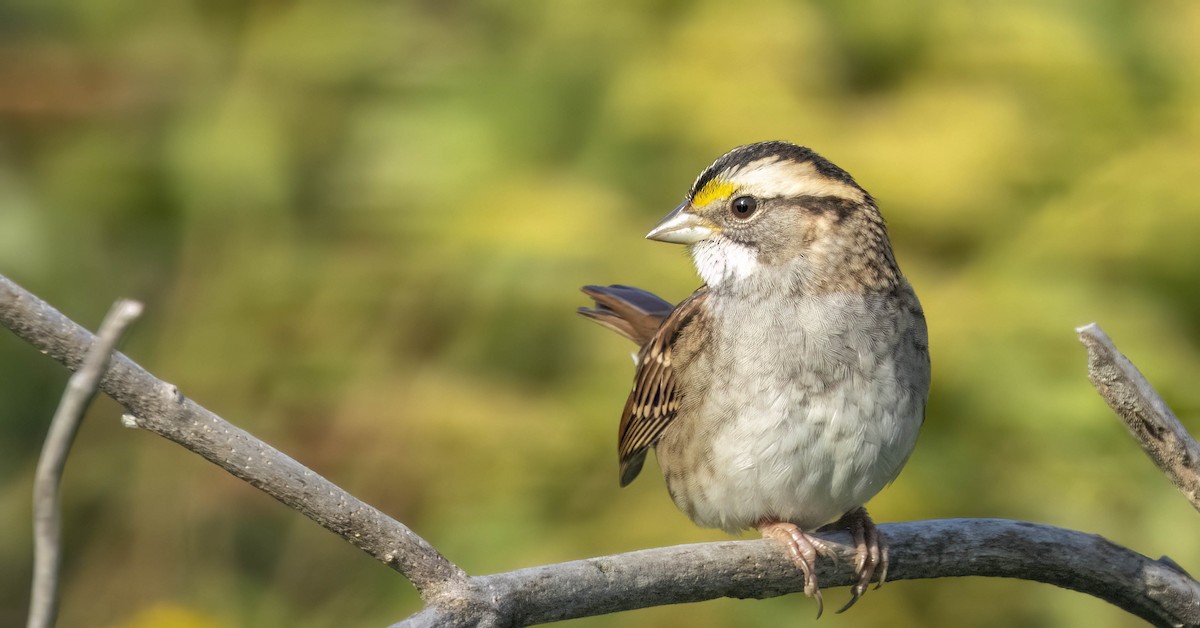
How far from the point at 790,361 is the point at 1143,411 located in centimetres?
60

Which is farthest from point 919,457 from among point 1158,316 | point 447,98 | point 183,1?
point 183,1

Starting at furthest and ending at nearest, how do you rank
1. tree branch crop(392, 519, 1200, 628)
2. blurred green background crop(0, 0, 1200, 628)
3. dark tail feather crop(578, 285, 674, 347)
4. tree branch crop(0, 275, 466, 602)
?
blurred green background crop(0, 0, 1200, 628) → dark tail feather crop(578, 285, 674, 347) → tree branch crop(392, 519, 1200, 628) → tree branch crop(0, 275, 466, 602)

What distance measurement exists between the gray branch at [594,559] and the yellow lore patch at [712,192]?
0.67 m

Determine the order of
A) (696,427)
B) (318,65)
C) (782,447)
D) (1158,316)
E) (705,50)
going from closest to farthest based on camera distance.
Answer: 1. (782,447)
2. (696,427)
3. (1158,316)
4. (705,50)
5. (318,65)

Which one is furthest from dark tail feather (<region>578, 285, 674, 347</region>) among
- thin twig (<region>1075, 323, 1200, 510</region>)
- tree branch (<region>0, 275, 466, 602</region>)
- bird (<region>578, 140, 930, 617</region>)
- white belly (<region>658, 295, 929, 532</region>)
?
tree branch (<region>0, 275, 466, 602</region>)

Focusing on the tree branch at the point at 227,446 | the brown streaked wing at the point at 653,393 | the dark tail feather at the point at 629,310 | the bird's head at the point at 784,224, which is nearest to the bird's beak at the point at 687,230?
the bird's head at the point at 784,224

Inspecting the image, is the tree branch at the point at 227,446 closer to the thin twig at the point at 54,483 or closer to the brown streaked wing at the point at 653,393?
the thin twig at the point at 54,483

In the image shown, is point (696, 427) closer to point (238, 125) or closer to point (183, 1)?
point (238, 125)

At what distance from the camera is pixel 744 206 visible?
260cm

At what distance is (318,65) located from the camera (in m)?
4.21

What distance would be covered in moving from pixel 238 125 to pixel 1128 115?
252 centimetres

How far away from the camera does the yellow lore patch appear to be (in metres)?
2.60

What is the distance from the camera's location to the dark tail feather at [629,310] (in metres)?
3.15

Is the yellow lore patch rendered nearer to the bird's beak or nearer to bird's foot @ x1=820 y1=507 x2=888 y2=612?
the bird's beak
